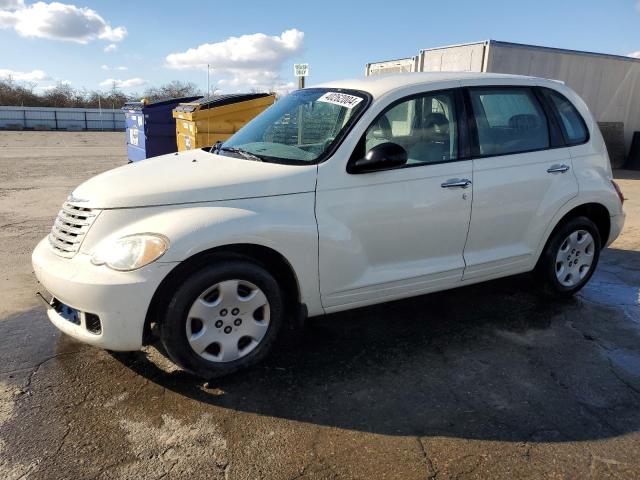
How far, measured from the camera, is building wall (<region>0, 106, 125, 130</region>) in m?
32.1

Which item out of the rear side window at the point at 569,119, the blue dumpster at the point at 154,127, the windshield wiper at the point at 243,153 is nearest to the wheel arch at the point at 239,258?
the windshield wiper at the point at 243,153

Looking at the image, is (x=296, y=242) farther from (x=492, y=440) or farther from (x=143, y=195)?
(x=492, y=440)

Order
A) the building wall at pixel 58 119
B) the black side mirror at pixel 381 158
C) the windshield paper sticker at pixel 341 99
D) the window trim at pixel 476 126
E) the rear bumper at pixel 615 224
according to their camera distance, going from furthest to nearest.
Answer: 1. the building wall at pixel 58 119
2. the rear bumper at pixel 615 224
3. the window trim at pixel 476 126
4. the windshield paper sticker at pixel 341 99
5. the black side mirror at pixel 381 158

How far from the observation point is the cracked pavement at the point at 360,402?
8.20 feet

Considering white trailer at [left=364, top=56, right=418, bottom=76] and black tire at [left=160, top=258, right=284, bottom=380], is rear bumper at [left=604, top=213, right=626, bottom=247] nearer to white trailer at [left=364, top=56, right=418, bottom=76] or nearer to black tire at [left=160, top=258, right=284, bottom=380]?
black tire at [left=160, top=258, right=284, bottom=380]

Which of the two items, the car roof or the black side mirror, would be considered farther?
the car roof

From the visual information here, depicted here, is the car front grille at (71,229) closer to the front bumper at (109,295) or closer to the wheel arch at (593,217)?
the front bumper at (109,295)

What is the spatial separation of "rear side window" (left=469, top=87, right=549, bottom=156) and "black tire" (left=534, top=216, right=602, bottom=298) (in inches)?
29.6

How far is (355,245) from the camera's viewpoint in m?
3.36

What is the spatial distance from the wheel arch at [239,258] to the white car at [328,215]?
10mm

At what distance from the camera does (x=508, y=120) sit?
13.4 feet

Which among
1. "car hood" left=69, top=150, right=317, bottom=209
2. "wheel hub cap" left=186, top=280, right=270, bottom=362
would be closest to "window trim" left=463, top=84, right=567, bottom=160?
"car hood" left=69, top=150, right=317, bottom=209

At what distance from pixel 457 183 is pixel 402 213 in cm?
52

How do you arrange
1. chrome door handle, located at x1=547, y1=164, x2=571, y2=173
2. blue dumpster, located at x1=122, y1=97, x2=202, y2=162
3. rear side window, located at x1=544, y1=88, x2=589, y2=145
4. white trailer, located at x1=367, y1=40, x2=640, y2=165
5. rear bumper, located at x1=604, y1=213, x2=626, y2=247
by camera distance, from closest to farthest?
chrome door handle, located at x1=547, y1=164, x2=571, y2=173 < rear side window, located at x1=544, y1=88, x2=589, y2=145 < rear bumper, located at x1=604, y1=213, x2=626, y2=247 < blue dumpster, located at x1=122, y1=97, x2=202, y2=162 < white trailer, located at x1=367, y1=40, x2=640, y2=165
